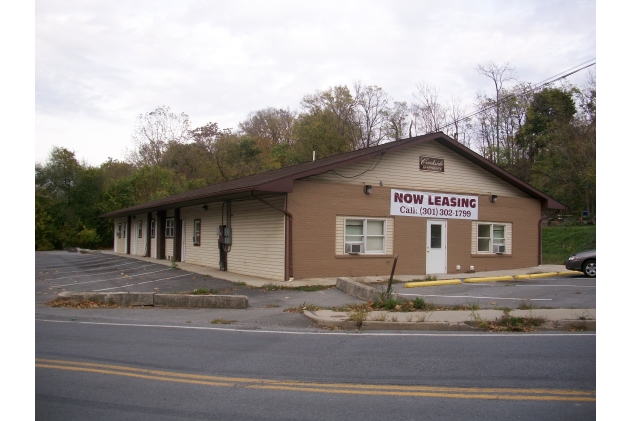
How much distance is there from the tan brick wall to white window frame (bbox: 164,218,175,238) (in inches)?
525

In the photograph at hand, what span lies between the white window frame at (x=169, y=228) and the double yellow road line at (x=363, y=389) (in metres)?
22.7

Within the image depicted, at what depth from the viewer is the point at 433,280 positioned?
1836cm

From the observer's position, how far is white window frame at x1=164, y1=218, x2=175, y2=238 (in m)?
29.3

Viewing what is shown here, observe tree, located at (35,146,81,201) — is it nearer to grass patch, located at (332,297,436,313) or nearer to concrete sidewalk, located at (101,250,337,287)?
concrete sidewalk, located at (101,250,337,287)

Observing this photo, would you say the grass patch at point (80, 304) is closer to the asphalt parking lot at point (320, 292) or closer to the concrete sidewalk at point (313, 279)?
the asphalt parking lot at point (320, 292)

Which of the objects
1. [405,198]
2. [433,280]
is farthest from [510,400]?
[405,198]

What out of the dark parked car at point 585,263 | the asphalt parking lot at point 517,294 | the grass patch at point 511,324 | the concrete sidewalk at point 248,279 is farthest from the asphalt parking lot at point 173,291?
the dark parked car at point 585,263

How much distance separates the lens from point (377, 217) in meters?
19.9

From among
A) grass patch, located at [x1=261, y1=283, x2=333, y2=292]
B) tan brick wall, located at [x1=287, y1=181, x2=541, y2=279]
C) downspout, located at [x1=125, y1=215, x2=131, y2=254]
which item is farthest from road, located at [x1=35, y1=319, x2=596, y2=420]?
downspout, located at [x1=125, y1=215, x2=131, y2=254]

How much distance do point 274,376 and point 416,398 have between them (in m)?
1.90

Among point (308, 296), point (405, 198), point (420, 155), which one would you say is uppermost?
point (420, 155)

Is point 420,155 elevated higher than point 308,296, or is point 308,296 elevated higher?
point 420,155

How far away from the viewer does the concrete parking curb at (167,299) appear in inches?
519

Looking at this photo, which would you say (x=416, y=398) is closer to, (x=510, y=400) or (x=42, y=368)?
(x=510, y=400)
